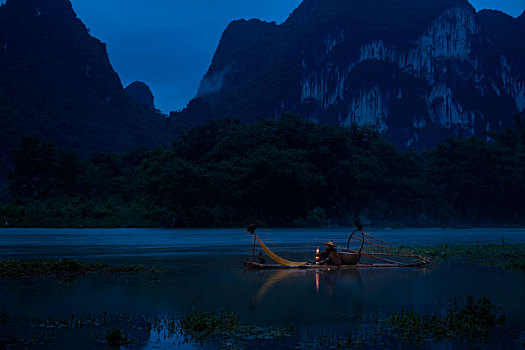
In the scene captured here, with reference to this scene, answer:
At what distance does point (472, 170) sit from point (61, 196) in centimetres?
4629

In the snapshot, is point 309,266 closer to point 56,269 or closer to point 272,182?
point 56,269

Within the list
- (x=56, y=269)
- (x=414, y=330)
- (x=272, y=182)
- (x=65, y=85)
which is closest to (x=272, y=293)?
(x=414, y=330)

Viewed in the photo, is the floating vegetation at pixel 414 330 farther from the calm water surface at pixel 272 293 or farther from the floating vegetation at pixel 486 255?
the floating vegetation at pixel 486 255

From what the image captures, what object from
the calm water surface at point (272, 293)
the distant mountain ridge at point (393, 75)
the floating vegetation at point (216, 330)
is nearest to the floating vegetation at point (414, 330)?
the calm water surface at point (272, 293)

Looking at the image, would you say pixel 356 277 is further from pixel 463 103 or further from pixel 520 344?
pixel 463 103

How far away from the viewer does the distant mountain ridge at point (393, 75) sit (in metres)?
131

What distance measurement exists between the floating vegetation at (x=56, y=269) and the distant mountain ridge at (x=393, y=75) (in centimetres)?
10882

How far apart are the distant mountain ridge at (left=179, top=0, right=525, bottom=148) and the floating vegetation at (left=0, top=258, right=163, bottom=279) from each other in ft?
357

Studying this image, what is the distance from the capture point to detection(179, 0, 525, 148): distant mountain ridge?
13088 centimetres

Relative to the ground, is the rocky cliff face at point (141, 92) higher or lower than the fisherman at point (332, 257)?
higher

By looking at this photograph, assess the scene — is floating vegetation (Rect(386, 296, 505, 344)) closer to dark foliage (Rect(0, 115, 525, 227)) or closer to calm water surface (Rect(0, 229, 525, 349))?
calm water surface (Rect(0, 229, 525, 349))

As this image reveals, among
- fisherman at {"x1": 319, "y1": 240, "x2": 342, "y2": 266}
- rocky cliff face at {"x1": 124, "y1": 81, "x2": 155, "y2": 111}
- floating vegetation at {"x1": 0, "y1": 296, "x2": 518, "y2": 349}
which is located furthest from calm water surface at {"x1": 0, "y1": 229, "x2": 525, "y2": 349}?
rocky cliff face at {"x1": 124, "y1": 81, "x2": 155, "y2": 111}

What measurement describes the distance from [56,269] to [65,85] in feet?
346

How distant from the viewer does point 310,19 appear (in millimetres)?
160125
